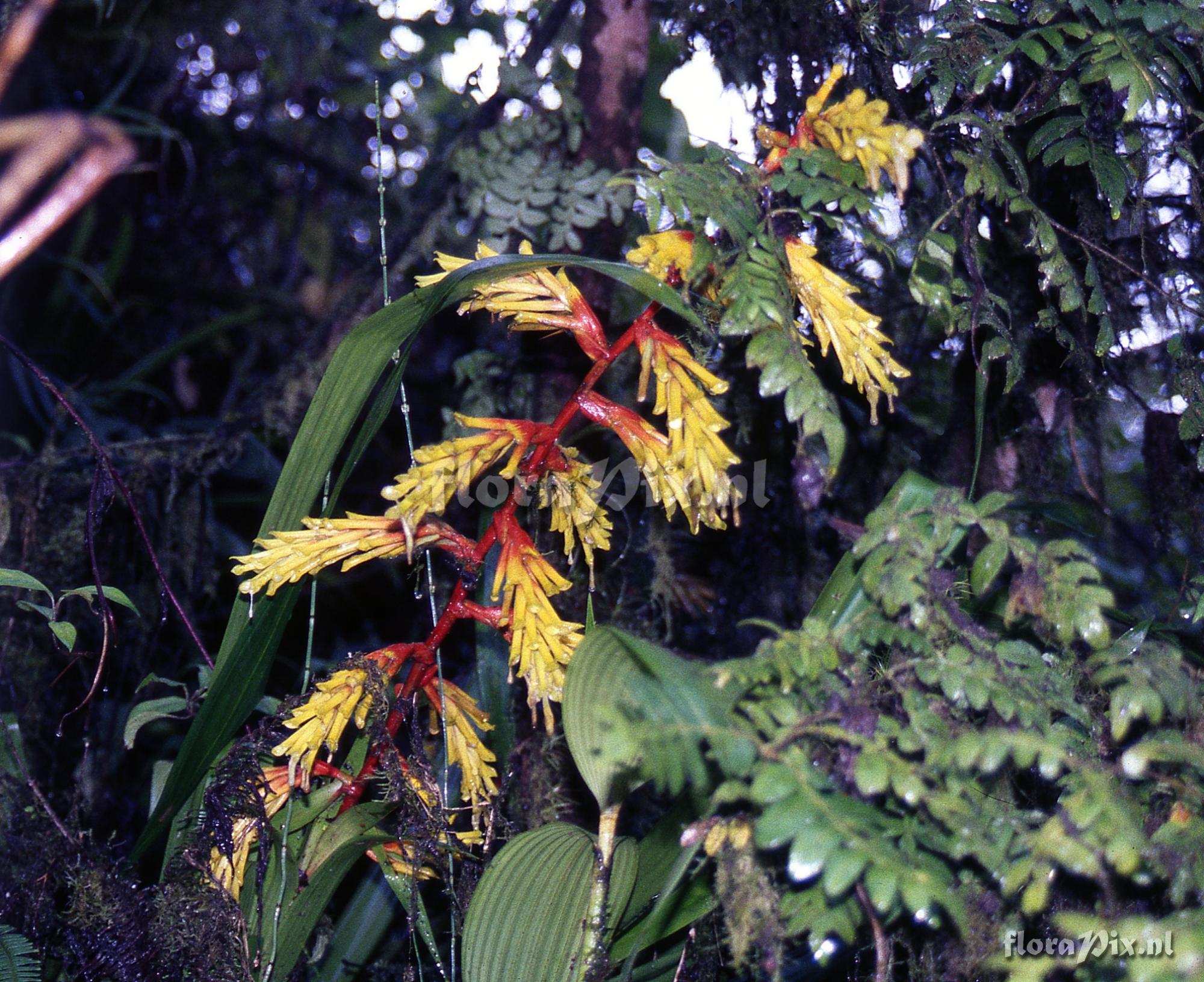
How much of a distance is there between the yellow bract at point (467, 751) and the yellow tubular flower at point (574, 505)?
0.58 feet

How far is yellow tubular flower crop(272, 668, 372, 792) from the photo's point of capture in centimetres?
80

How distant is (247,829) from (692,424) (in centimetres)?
55

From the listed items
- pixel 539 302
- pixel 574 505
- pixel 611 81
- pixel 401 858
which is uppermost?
pixel 611 81

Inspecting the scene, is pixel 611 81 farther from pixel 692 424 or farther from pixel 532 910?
pixel 532 910

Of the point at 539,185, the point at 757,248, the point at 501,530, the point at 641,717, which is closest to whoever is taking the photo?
the point at 641,717

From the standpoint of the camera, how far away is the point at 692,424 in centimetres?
73

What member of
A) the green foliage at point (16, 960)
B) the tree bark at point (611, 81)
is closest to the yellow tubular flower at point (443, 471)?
the green foliage at point (16, 960)

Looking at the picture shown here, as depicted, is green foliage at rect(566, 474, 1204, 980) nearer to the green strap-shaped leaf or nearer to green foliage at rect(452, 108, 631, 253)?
the green strap-shaped leaf

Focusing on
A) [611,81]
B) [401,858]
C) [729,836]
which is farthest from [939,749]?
[611,81]

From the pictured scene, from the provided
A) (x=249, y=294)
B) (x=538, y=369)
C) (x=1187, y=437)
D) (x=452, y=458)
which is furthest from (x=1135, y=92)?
(x=249, y=294)

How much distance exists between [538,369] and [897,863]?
0.89 metres

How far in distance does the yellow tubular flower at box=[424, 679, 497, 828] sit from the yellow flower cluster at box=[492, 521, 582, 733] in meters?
0.10

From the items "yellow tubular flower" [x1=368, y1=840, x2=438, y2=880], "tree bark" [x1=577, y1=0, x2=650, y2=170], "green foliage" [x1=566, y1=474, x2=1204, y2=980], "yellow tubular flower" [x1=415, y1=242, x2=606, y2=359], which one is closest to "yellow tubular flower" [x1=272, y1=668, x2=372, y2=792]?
"yellow tubular flower" [x1=368, y1=840, x2=438, y2=880]

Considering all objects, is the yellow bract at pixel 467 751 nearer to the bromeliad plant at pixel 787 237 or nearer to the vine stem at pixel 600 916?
the vine stem at pixel 600 916
